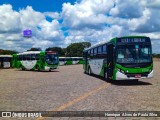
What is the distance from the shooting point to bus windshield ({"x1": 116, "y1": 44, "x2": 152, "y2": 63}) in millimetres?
18109

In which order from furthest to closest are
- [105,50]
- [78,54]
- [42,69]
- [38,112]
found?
[78,54] → [42,69] → [105,50] → [38,112]

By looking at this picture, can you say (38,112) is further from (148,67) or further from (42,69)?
(42,69)

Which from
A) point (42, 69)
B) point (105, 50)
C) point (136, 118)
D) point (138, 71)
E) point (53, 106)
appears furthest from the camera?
point (42, 69)

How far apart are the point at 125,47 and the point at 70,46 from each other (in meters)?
121

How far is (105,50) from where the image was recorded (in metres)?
21.4

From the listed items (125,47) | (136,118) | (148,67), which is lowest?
(136,118)

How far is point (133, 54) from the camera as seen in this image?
714 inches

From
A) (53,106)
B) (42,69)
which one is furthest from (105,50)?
(42,69)

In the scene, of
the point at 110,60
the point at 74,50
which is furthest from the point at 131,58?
the point at 74,50

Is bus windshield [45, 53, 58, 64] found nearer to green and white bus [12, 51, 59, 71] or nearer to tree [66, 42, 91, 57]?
green and white bus [12, 51, 59, 71]

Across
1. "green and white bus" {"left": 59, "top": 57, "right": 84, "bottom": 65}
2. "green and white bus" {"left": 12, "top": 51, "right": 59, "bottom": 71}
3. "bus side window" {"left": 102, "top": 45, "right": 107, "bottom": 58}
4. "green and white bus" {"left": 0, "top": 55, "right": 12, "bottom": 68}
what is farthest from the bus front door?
"green and white bus" {"left": 59, "top": 57, "right": 84, "bottom": 65}

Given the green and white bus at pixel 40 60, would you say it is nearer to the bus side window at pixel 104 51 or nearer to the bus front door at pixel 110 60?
the bus side window at pixel 104 51

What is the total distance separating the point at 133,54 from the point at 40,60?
81.1ft

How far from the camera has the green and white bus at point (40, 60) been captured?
40500 millimetres
